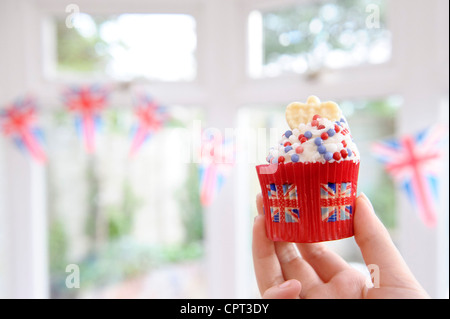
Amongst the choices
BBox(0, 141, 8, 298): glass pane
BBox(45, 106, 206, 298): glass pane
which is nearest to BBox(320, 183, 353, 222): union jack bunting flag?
BBox(45, 106, 206, 298): glass pane

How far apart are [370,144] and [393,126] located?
0.12m

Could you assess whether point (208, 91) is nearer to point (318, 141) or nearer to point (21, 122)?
point (21, 122)

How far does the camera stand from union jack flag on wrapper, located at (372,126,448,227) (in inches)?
56.9

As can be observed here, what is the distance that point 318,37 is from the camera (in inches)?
69.7

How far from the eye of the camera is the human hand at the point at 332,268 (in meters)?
0.78

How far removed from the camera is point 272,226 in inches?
37.9

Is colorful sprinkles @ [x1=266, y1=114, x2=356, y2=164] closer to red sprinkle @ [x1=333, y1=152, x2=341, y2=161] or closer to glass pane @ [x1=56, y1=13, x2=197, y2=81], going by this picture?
red sprinkle @ [x1=333, y1=152, x2=341, y2=161]

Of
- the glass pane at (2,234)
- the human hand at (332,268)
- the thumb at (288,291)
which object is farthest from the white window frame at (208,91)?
the thumb at (288,291)

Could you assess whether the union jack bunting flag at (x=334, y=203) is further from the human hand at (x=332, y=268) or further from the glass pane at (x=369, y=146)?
the glass pane at (x=369, y=146)

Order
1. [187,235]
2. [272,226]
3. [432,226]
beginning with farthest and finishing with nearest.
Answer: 1. [187,235]
2. [432,226]
3. [272,226]

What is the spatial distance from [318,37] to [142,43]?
816mm

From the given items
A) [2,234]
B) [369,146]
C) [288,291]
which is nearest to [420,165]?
[369,146]
